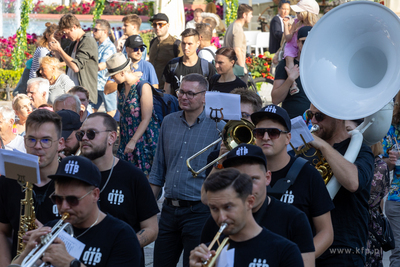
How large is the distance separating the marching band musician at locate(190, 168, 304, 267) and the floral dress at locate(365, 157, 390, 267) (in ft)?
5.68

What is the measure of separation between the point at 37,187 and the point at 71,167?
0.77m

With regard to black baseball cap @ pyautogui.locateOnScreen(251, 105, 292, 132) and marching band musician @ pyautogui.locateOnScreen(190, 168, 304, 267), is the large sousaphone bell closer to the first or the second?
black baseball cap @ pyautogui.locateOnScreen(251, 105, 292, 132)

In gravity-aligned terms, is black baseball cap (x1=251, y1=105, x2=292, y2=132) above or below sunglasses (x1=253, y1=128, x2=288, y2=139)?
above

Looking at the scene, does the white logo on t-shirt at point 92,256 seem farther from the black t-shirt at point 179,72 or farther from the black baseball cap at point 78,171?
the black t-shirt at point 179,72

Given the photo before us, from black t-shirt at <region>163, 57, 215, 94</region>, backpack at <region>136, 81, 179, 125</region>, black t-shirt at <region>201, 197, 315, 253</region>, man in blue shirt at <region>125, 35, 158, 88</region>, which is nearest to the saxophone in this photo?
black t-shirt at <region>201, 197, 315, 253</region>

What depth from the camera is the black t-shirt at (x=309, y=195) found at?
3.59 meters

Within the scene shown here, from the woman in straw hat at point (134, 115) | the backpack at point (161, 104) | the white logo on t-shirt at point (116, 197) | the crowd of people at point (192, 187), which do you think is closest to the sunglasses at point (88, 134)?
the crowd of people at point (192, 187)

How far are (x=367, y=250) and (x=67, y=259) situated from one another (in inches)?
95.5

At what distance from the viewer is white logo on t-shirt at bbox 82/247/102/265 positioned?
3037 millimetres

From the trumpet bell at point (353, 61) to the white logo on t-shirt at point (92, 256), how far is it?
2063 mm

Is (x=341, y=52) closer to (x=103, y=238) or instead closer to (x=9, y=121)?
(x=103, y=238)

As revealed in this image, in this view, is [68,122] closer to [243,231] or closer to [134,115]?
[134,115]

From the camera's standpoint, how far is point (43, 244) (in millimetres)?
2838

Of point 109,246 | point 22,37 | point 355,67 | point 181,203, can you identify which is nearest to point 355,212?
point 355,67
